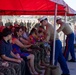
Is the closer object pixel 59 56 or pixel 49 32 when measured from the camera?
pixel 49 32

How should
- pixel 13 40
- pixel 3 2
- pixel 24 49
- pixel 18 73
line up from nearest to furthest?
pixel 18 73 < pixel 13 40 < pixel 24 49 < pixel 3 2

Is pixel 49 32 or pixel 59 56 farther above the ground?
pixel 49 32

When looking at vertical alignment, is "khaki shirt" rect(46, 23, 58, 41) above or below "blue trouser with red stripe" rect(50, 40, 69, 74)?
above

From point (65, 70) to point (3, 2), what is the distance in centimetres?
496

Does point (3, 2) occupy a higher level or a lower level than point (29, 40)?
higher

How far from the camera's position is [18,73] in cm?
589

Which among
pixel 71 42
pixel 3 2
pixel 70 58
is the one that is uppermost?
pixel 3 2

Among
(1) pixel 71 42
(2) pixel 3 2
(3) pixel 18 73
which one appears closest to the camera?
(3) pixel 18 73

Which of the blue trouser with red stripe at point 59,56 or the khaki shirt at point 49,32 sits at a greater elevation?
the khaki shirt at point 49,32

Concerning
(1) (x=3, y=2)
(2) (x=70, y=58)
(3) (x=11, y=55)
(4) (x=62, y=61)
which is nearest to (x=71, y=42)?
(2) (x=70, y=58)

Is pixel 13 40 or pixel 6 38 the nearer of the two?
pixel 6 38

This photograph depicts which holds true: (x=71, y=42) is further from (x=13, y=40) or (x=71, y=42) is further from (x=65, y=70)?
(x=13, y=40)

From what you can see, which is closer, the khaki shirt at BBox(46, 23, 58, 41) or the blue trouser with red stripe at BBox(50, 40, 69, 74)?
the khaki shirt at BBox(46, 23, 58, 41)

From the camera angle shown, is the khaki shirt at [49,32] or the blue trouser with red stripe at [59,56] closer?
the khaki shirt at [49,32]
